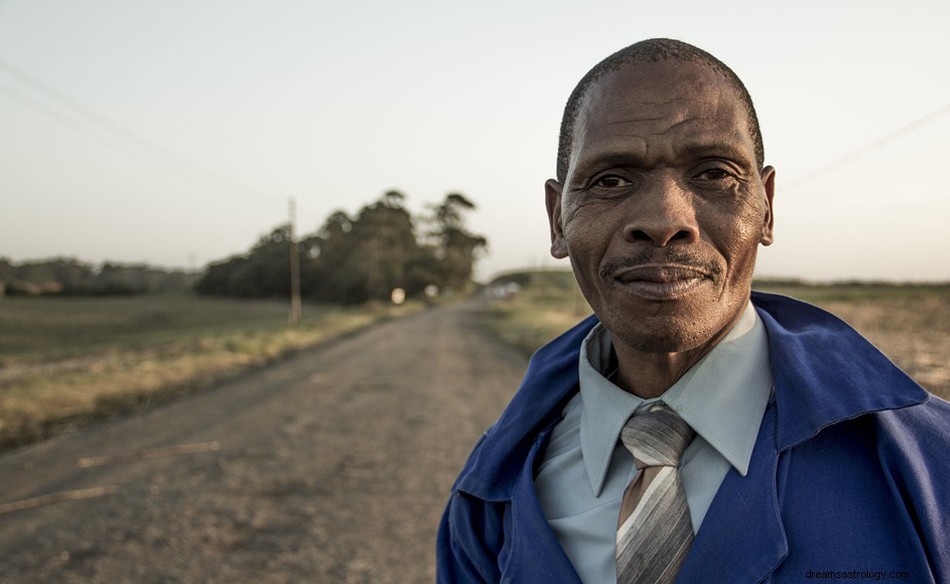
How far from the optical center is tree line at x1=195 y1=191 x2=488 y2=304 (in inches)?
2613

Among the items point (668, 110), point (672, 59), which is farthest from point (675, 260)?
point (672, 59)

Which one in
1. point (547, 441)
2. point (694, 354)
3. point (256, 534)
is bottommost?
point (256, 534)

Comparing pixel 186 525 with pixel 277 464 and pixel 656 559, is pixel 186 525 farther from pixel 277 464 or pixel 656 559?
pixel 656 559

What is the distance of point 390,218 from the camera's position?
7006cm

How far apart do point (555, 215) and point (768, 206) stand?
51 centimetres

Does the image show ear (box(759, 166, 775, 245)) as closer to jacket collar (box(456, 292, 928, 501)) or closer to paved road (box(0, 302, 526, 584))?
jacket collar (box(456, 292, 928, 501))

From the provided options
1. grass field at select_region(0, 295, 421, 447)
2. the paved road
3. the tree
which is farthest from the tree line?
the paved road

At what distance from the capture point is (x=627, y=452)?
1.35 m

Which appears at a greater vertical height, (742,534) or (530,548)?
(742,534)

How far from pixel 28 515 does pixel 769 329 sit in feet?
20.2

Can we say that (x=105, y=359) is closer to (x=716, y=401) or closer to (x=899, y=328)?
(x=716, y=401)

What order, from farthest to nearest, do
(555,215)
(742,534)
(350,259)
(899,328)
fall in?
(350,259)
(899,328)
(555,215)
(742,534)

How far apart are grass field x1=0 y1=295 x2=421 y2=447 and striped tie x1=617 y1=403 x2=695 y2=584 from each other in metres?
9.04

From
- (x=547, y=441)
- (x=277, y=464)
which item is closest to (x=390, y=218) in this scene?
(x=277, y=464)
